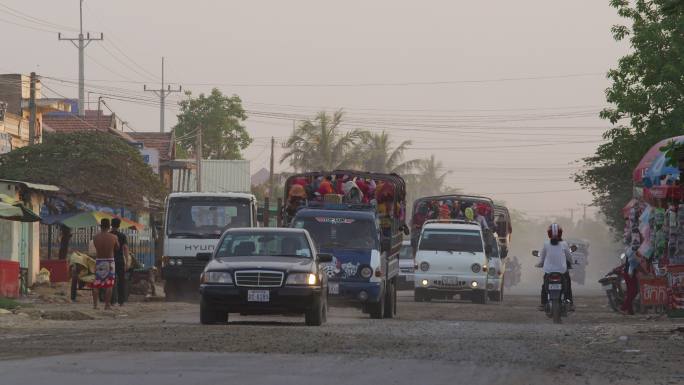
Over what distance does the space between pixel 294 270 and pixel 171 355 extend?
627cm

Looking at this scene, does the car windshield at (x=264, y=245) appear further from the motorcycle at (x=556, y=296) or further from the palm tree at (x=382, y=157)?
the palm tree at (x=382, y=157)

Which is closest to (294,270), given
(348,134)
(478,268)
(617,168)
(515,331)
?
(515,331)

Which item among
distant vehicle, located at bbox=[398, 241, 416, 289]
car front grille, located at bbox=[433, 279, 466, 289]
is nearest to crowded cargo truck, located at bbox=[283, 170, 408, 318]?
car front grille, located at bbox=[433, 279, 466, 289]

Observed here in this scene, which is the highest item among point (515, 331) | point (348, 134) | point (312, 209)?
point (348, 134)

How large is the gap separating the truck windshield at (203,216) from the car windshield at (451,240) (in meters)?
6.58

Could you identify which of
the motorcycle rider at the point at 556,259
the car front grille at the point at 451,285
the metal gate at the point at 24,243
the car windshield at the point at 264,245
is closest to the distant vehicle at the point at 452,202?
the car front grille at the point at 451,285

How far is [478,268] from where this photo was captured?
119 feet

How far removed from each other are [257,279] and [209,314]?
3.16 ft

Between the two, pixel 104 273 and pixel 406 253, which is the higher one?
pixel 406 253

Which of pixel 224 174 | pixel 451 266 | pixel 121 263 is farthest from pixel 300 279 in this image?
pixel 224 174

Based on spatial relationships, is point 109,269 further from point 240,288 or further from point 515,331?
point 515,331

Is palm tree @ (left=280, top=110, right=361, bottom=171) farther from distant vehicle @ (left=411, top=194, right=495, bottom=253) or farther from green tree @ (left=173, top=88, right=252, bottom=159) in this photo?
distant vehicle @ (left=411, top=194, right=495, bottom=253)

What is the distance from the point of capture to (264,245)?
68.8ft

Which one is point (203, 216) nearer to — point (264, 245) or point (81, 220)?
point (81, 220)
